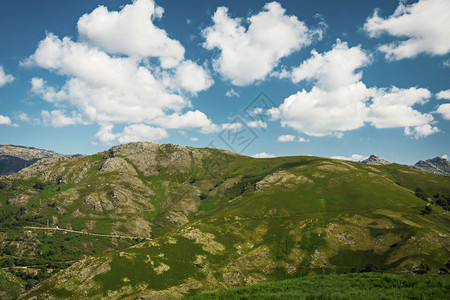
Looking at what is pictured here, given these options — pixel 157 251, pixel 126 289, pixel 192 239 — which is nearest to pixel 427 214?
pixel 192 239

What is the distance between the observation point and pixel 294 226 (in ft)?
623

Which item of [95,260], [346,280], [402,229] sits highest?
[346,280]

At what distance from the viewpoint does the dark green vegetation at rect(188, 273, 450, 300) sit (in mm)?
20544

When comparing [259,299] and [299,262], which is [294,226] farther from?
[259,299]

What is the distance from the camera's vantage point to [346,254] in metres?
151

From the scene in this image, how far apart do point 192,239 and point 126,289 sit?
2441 inches

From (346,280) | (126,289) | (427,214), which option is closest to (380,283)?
(346,280)

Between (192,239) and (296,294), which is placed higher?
(296,294)

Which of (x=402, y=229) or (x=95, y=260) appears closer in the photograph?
(x=95, y=260)

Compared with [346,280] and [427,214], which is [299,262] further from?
[346,280]

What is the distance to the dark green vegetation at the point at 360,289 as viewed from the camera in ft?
67.4

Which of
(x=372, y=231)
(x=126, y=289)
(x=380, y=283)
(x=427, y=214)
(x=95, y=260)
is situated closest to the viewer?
(x=380, y=283)

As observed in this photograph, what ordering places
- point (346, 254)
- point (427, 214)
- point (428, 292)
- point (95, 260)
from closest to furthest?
1. point (428, 292)
2. point (95, 260)
3. point (346, 254)
4. point (427, 214)

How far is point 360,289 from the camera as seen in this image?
80.8 feet
